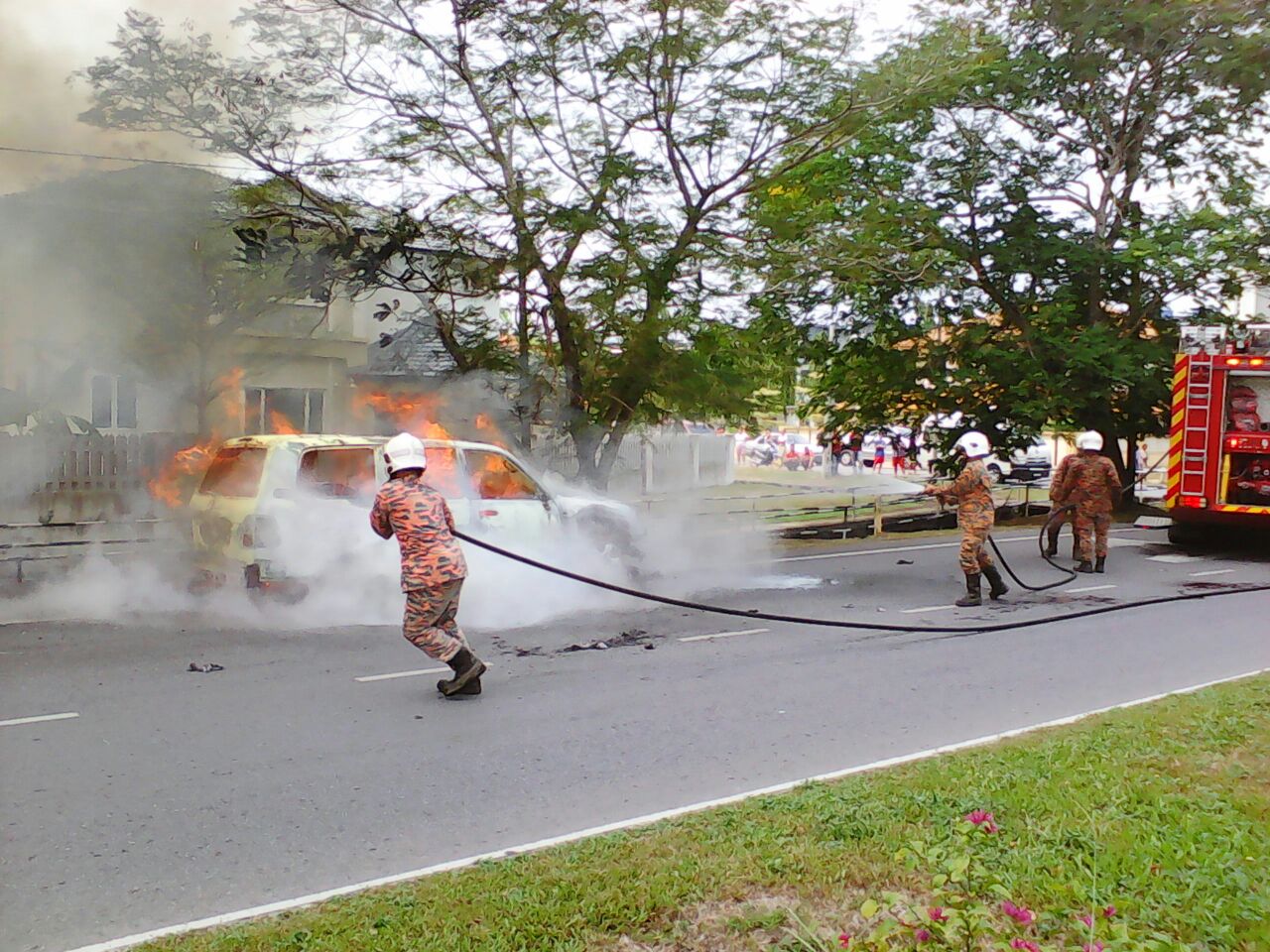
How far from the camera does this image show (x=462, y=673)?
264 inches

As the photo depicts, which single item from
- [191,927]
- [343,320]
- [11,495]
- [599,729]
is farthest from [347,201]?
[191,927]

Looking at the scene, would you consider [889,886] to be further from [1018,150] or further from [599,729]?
[1018,150]

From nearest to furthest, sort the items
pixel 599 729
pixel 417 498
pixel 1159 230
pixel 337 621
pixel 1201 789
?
pixel 1201 789, pixel 599 729, pixel 417 498, pixel 337 621, pixel 1159 230

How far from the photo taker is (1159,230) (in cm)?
1739

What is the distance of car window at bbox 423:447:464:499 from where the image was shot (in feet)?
32.0

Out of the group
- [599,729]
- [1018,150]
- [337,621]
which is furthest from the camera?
[1018,150]

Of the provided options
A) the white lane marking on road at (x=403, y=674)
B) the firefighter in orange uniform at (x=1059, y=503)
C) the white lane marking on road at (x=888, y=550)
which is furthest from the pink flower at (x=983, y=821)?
the white lane marking on road at (x=888, y=550)

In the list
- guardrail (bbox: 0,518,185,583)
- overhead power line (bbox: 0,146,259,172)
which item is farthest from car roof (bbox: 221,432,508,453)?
overhead power line (bbox: 0,146,259,172)

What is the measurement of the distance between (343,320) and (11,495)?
4.17 m

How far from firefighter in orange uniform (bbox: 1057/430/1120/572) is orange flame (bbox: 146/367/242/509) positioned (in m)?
9.70

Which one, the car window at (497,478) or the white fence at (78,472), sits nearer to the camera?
the car window at (497,478)

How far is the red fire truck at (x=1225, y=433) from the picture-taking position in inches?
557

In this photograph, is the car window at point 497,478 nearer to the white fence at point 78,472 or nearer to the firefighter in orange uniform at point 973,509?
the firefighter in orange uniform at point 973,509

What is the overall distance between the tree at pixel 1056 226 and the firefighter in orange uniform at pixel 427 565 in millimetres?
10487
